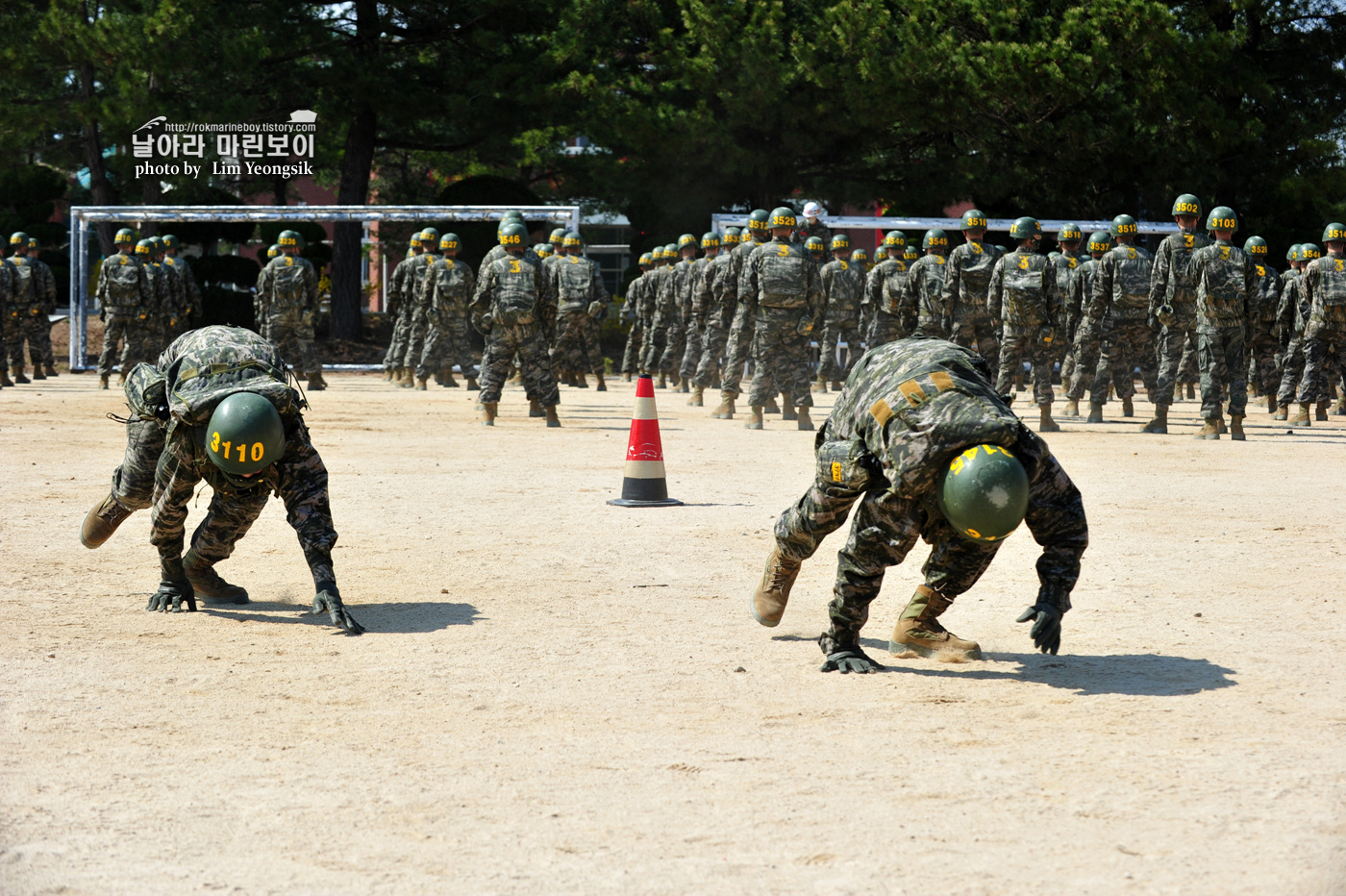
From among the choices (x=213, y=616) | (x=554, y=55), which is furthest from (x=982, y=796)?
(x=554, y=55)

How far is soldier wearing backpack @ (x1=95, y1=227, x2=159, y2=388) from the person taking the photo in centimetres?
2056

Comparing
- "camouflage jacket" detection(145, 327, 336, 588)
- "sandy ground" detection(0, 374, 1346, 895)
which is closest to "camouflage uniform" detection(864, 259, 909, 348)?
"sandy ground" detection(0, 374, 1346, 895)

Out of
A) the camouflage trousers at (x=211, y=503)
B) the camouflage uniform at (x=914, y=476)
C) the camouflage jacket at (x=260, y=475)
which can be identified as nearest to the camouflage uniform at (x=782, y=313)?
the camouflage trousers at (x=211, y=503)

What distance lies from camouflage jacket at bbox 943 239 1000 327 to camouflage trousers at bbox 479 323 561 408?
4629 mm

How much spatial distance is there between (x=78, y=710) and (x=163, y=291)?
1746 centimetres

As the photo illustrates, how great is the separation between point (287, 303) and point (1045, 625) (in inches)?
662

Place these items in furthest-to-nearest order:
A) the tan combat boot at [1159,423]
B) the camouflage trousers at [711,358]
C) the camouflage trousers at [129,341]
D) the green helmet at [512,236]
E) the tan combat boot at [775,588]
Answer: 1. the camouflage trousers at [129,341]
2. the camouflage trousers at [711,358]
3. the tan combat boot at [1159,423]
4. the green helmet at [512,236]
5. the tan combat boot at [775,588]

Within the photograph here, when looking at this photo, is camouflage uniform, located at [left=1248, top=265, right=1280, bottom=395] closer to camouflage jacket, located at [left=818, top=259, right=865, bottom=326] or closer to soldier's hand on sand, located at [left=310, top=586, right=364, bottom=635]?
camouflage jacket, located at [left=818, top=259, right=865, bottom=326]

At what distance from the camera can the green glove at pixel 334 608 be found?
19.6ft

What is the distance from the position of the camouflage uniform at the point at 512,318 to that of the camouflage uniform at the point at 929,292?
459cm

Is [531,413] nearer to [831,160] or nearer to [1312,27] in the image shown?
[831,160]

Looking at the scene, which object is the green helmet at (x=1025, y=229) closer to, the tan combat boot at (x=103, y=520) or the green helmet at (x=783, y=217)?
the green helmet at (x=783, y=217)

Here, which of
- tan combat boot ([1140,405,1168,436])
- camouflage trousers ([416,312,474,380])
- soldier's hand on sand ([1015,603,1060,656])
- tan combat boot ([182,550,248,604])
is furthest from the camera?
camouflage trousers ([416,312,474,380])

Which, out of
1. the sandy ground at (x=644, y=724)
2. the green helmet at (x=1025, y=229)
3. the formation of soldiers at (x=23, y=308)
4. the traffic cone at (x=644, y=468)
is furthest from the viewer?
the formation of soldiers at (x=23, y=308)
